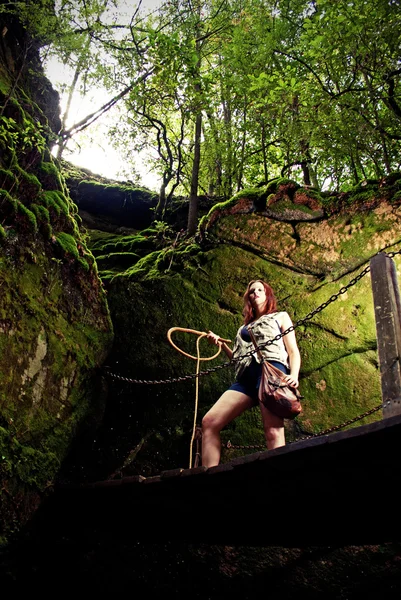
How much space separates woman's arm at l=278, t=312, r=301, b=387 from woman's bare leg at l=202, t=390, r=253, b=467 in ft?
2.03

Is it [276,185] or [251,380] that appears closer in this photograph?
[251,380]

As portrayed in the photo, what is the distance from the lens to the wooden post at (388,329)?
134 inches

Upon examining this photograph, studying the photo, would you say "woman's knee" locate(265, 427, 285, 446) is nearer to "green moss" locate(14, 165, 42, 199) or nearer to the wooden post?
the wooden post

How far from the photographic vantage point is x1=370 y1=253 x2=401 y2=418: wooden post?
3.39 meters

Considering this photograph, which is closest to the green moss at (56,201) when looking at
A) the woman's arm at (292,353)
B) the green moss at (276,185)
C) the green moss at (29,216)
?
the green moss at (29,216)

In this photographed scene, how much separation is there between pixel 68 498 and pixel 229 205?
19.9 ft

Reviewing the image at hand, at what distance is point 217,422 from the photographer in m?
4.61

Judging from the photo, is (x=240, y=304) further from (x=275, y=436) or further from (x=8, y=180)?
(x=8, y=180)

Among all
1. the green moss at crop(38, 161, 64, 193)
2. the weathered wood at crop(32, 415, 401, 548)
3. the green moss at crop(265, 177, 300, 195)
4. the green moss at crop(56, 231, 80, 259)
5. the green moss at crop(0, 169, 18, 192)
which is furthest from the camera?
the green moss at crop(265, 177, 300, 195)

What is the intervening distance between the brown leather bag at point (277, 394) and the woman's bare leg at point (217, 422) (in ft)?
1.24

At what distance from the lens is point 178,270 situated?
8062 millimetres

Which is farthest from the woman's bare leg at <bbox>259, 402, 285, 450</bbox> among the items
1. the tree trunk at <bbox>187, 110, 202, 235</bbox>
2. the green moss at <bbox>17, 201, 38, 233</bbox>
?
the tree trunk at <bbox>187, 110, 202, 235</bbox>

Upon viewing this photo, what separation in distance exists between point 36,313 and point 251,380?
2930mm

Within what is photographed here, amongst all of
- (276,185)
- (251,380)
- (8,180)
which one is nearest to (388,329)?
(251,380)
